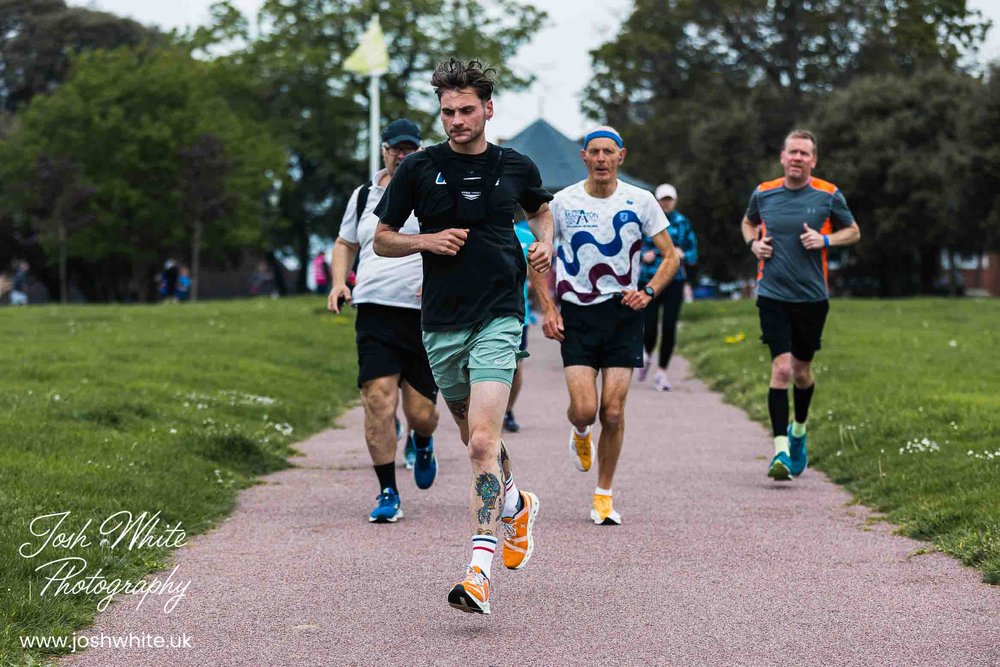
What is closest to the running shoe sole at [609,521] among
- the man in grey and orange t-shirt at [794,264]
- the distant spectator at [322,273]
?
the man in grey and orange t-shirt at [794,264]

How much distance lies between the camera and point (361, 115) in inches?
2448

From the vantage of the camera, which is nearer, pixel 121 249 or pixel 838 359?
pixel 838 359

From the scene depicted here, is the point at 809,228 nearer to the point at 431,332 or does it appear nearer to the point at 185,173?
the point at 431,332

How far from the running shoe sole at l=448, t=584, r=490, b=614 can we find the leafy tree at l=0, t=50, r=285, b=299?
47912 millimetres

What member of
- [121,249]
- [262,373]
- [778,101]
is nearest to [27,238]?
[121,249]

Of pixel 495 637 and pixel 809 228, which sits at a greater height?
pixel 809 228

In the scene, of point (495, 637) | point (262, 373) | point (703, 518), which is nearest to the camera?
point (495, 637)

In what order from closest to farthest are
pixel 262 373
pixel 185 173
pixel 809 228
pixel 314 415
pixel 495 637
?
pixel 495 637 < pixel 809 228 < pixel 314 415 < pixel 262 373 < pixel 185 173

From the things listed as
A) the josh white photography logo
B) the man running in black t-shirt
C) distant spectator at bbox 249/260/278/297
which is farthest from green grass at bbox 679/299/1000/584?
distant spectator at bbox 249/260/278/297

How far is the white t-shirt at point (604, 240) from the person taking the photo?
8.29 meters

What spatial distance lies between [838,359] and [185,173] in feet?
131

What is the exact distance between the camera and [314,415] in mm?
13828

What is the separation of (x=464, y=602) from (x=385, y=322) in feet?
10.1

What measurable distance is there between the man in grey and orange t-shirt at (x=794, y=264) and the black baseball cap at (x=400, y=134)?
8.34ft
